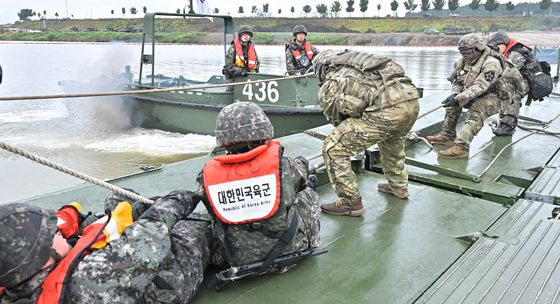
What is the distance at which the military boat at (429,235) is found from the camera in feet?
7.86

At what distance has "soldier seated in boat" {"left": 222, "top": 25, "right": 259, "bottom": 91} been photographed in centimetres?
809

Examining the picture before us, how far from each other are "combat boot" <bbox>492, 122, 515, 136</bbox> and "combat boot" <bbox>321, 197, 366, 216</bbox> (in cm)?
326

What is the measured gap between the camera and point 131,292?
1.80 meters

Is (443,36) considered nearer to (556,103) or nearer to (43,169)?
(556,103)

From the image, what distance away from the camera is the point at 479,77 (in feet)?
15.3

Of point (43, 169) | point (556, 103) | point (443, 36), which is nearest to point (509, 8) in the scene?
point (443, 36)

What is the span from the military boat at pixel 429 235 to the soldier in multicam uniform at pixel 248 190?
10.3 inches

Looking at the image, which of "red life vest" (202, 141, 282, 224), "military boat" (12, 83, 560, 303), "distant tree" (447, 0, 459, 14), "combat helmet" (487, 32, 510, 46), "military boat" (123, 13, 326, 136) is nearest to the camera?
"red life vest" (202, 141, 282, 224)

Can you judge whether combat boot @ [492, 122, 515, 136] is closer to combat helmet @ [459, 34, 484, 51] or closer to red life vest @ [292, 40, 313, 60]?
combat helmet @ [459, 34, 484, 51]

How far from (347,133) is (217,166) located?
125cm

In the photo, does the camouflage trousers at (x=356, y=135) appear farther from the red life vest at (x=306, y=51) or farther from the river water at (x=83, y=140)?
the red life vest at (x=306, y=51)

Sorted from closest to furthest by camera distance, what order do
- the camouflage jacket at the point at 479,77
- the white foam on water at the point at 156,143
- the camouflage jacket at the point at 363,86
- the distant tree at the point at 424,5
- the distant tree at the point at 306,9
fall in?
1. the camouflage jacket at the point at 363,86
2. the camouflage jacket at the point at 479,77
3. the white foam on water at the point at 156,143
4. the distant tree at the point at 424,5
5. the distant tree at the point at 306,9

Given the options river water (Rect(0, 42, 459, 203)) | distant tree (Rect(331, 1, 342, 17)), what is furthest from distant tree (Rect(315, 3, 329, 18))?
river water (Rect(0, 42, 459, 203))

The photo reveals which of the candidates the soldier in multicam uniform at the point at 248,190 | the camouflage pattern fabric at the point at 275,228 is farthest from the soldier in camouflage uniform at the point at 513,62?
the soldier in multicam uniform at the point at 248,190
